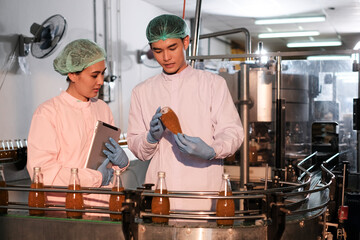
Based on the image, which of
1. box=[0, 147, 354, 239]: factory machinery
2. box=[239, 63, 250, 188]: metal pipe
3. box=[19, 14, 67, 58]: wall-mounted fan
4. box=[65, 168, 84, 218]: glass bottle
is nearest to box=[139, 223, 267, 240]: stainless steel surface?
box=[0, 147, 354, 239]: factory machinery

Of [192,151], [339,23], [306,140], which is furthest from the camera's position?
[339,23]

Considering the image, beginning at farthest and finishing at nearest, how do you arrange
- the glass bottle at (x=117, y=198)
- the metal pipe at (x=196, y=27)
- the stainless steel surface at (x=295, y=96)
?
1. the stainless steel surface at (x=295, y=96)
2. the metal pipe at (x=196, y=27)
3. the glass bottle at (x=117, y=198)

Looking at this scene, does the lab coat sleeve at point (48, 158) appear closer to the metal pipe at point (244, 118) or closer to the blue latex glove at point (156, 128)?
the blue latex glove at point (156, 128)

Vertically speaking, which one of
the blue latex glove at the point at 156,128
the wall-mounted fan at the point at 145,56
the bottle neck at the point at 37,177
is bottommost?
the bottle neck at the point at 37,177

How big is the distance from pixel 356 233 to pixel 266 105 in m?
1.66

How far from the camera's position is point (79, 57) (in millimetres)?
2078

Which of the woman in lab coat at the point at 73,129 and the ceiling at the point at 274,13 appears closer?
the woman in lab coat at the point at 73,129

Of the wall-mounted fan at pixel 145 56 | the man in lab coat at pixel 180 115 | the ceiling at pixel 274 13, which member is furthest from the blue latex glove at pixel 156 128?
the ceiling at pixel 274 13

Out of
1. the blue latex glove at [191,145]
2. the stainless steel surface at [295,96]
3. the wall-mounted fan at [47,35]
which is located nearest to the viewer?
the blue latex glove at [191,145]

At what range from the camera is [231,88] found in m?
4.84

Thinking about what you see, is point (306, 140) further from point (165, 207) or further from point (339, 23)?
point (339, 23)

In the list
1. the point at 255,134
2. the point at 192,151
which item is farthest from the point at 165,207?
the point at 255,134

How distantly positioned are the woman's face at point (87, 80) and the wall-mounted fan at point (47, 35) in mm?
2160

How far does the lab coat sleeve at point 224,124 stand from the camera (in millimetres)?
1997
